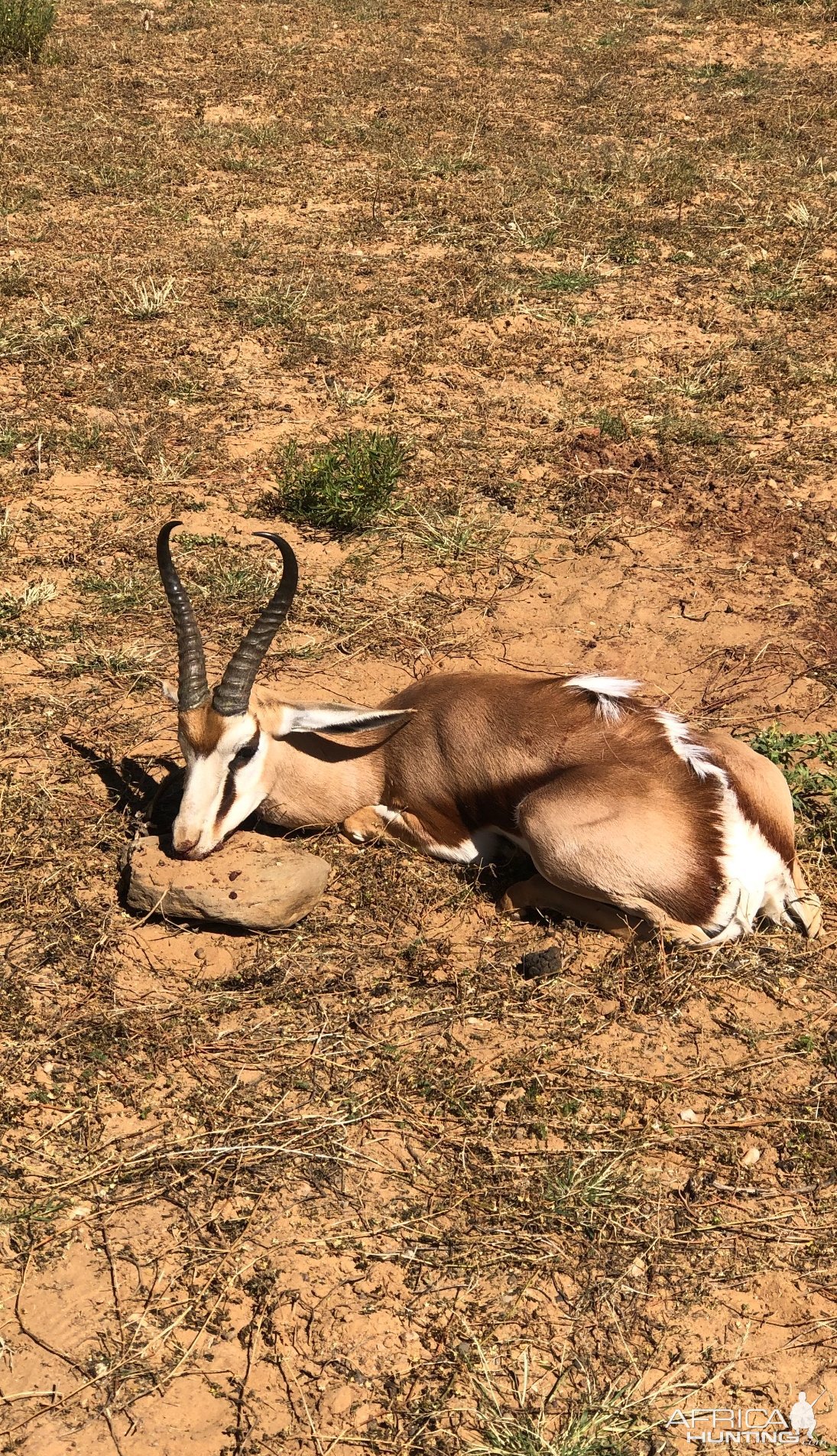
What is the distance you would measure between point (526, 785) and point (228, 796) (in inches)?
51.2

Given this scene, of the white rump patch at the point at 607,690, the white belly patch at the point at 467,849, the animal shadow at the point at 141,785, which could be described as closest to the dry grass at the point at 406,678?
A: the animal shadow at the point at 141,785

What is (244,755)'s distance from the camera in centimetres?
593

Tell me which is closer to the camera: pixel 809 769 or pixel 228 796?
pixel 228 796

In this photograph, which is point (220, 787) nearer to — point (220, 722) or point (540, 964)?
point (220, 722)

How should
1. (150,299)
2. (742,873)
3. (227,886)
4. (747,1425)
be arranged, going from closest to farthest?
(747,1425) → (742,873) → (227,886) → (150,299)

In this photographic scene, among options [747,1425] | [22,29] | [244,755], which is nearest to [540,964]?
[244,755]

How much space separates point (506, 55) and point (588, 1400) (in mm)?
15284

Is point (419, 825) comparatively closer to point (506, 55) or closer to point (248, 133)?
point (248, 133)

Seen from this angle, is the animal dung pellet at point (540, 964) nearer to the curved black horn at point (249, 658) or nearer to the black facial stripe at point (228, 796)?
the black facial stripe at point (228, 796)

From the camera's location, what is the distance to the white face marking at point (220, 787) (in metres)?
5.59

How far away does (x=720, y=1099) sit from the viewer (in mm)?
4855

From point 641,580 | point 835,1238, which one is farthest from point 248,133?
point 835,1238

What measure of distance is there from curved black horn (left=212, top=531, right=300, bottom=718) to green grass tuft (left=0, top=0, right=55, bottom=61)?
11.8 meters

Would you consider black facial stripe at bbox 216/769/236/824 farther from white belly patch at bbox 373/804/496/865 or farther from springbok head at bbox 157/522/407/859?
white belly patch at bbox 373/804/496/865
